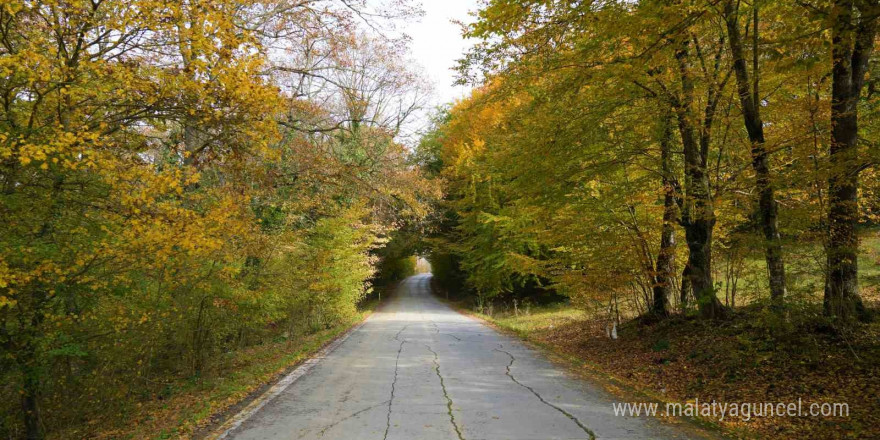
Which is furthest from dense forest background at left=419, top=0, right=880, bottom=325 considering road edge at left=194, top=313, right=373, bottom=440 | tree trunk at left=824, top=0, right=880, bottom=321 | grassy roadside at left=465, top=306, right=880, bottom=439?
road edge at left=194, top=313, right=373, bottom=440

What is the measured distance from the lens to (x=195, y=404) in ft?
22.0

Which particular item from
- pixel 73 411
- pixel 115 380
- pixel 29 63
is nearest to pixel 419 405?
pixel 115 380

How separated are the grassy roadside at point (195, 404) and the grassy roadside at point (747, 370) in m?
5.45

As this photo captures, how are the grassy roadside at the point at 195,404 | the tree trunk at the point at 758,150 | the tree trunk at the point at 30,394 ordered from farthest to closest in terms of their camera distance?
the tree trunk at the point at 758,150 → the grassy roadside at the point at 195,404 → the tree trunk at the point at 30,394

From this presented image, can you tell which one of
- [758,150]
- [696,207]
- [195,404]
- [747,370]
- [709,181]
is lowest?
[195,404]

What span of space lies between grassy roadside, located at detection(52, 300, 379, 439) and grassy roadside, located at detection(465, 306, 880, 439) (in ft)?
17.9

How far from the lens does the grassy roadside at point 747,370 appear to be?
485cm

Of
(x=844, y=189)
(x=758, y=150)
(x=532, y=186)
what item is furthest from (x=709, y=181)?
(x=532, y=186)

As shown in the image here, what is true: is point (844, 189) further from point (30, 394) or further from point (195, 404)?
point (30, 394)

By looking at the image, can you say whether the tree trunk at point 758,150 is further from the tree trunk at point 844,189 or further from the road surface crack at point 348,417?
the road surface crack at point 348,417

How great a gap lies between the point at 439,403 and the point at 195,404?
11.9 ft

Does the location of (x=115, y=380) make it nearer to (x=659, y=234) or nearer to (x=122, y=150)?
(x=122, y=150)

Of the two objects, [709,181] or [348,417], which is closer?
[348,417]

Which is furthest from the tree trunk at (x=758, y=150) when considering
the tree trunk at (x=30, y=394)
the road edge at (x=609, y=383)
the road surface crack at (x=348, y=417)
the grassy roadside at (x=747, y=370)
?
the tree trunk at (x=30, y=394)
